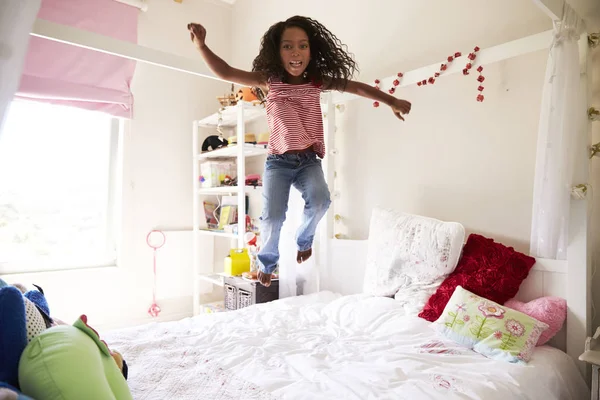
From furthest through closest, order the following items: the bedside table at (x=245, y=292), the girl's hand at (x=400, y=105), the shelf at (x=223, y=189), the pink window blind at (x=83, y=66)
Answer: the shelf at (x=223, y=189) < the pink window blind at (x=83, y=66) < the bedside table at (x=245, y=292) < the girl's hand at (x=400, y=105)

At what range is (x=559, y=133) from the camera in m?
1.55

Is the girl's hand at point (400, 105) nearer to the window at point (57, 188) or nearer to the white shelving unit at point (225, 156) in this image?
the white shelving unit at point (225, 156)

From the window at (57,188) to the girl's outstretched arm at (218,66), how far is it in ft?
6.41

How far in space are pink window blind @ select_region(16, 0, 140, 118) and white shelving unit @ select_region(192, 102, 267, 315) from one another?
2.22 feet

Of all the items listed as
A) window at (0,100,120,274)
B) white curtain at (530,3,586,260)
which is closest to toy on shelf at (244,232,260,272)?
window at (0,100,120,274)

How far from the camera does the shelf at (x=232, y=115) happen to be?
301 centimetres

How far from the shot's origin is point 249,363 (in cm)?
149

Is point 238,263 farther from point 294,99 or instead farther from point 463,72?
point 463,72

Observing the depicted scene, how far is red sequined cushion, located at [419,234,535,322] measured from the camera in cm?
177

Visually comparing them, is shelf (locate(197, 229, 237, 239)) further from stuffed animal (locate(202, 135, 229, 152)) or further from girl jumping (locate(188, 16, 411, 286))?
girl jumping (locate(188, 16, 411, 286))

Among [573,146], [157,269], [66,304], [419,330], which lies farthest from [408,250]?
[66,304]

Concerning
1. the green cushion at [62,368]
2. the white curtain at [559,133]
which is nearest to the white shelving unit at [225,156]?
the white curtain at [559,133]

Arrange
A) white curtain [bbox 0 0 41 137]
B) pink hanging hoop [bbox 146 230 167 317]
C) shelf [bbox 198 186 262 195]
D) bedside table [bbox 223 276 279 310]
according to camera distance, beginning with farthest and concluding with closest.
→ 1. pink hanging hoop [bbox 146 230 167 317]
2. shelf [bbox 198 186 262 195]
3. bedside table [bbox 223 276 279 310]
4. white curtain [bbox 0 0 41 137]

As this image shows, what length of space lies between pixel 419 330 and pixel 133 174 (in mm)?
2661
